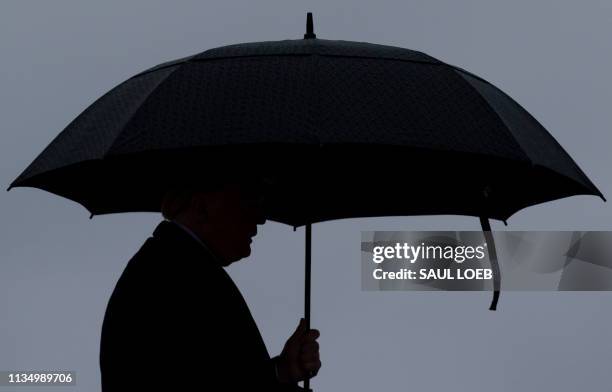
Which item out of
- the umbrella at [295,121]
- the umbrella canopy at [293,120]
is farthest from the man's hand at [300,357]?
the umbrella canopy at [293,120]

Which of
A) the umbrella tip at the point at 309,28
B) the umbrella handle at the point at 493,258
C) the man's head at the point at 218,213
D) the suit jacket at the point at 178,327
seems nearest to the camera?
the suit jacket at the point at 178,327

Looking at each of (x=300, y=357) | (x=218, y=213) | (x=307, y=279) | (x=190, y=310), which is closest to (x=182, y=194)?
(x=218, y=213)

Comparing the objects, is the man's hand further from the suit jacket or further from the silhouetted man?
the suit jacket

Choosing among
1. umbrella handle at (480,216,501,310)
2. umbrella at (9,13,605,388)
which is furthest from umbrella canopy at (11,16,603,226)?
umbrella handle at (480,216,501,310)

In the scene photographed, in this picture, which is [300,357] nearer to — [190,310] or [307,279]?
[307,279]

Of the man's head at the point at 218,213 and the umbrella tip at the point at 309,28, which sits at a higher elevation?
the umbrella tip at the point at 309,28

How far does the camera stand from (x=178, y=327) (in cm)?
405

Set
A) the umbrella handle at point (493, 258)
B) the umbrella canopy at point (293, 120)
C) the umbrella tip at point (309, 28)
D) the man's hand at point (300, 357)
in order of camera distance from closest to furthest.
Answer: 1. the umbrella canopy at point (293, 120)
2. the man's hand at point (300, 357)
3. the umbrella tip at point (309, 28)
4. the umbrella handle at point (493, 258)

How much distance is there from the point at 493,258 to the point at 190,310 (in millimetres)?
1623

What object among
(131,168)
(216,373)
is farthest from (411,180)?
(216,373)

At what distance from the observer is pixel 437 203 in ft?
19.3

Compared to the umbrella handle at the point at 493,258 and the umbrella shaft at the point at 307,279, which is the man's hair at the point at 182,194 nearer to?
the umbrella shaft at the point at 307,279

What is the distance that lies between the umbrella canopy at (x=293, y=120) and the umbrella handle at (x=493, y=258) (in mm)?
282

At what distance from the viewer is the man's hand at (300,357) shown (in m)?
4.59
